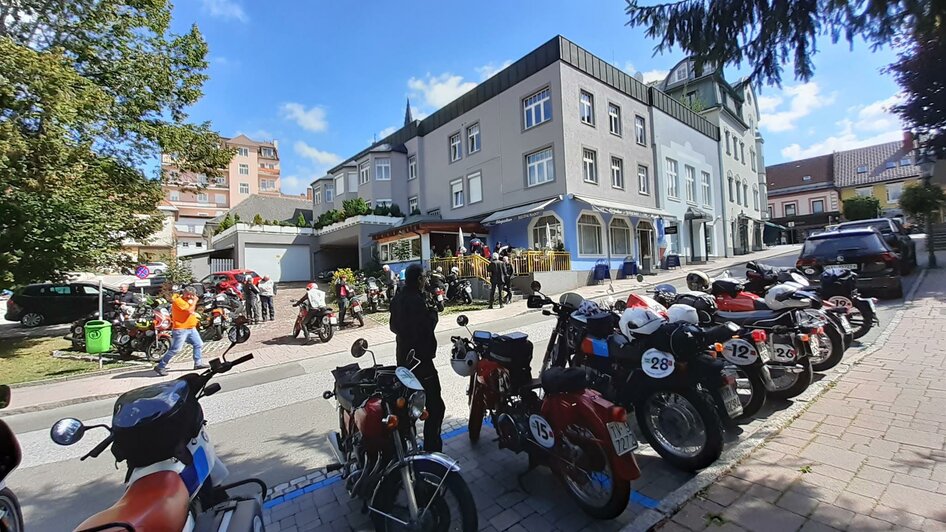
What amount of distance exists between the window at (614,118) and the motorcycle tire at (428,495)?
902 inches

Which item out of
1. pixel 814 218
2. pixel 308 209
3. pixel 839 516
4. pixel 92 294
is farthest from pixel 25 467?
pixel 814 218

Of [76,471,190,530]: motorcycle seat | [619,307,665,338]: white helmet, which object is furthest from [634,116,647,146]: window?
[76,471,190,530]: motorcycle seat

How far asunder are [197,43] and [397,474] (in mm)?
18468

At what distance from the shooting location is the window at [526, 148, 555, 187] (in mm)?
20078

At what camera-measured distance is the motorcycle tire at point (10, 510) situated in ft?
8.26

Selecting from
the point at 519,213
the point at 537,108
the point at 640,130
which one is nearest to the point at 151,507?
the point at 519,213

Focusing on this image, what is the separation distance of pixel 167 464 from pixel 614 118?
24305 millimetres

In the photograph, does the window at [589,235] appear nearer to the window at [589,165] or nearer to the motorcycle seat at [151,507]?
the window at [589,165]

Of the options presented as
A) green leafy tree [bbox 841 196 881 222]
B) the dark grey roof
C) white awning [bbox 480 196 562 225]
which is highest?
the dark grey roof

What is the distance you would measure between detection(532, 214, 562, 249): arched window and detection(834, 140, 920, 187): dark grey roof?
46.6 metres

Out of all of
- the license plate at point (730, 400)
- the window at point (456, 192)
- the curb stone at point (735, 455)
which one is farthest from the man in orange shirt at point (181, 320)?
the window at point (456, 192)

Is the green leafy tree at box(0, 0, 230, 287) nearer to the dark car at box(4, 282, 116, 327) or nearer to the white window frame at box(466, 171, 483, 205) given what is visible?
the dark car at box(4, 282, 116, 327)

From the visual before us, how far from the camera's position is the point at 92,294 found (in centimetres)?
1619

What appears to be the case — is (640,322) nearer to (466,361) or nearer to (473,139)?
(466,361)
